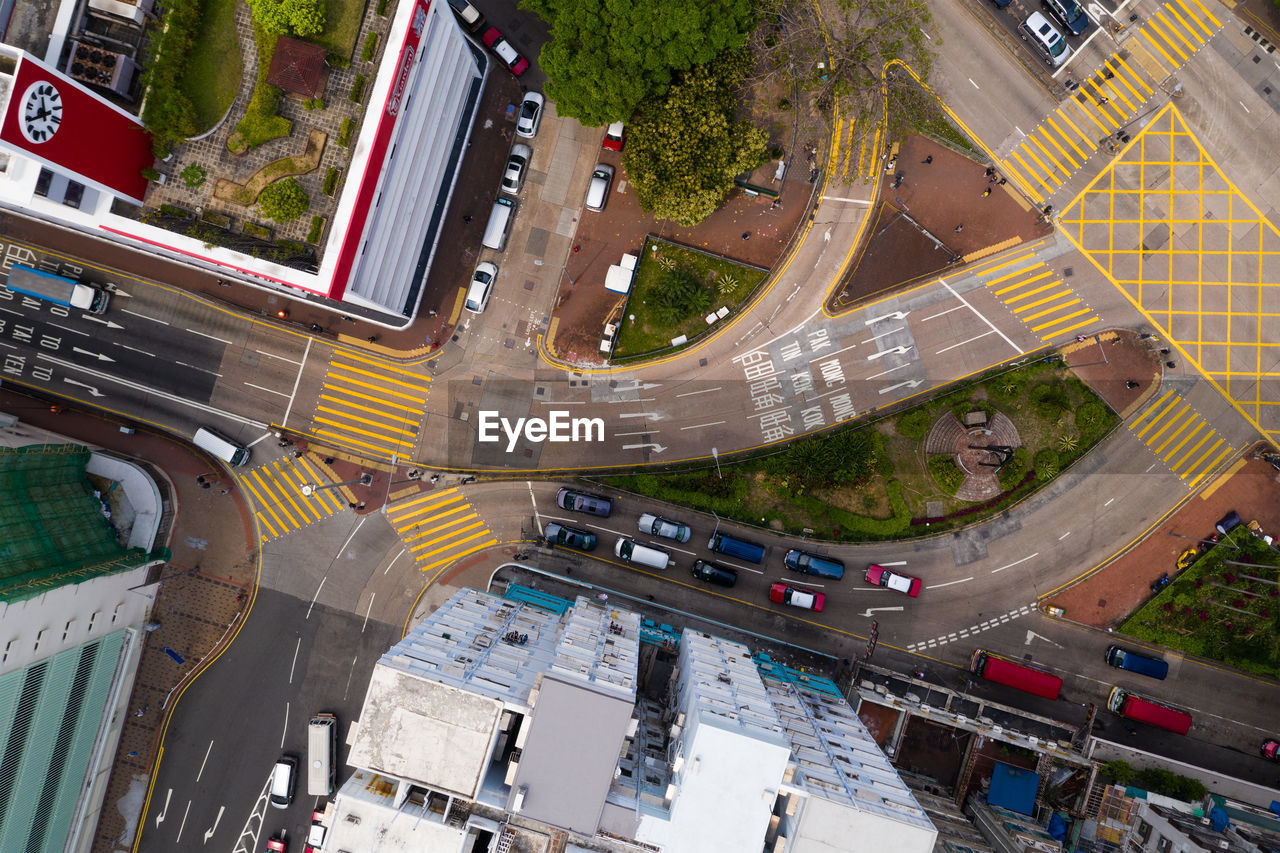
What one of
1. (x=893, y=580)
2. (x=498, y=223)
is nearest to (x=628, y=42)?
(x=498, y=223)

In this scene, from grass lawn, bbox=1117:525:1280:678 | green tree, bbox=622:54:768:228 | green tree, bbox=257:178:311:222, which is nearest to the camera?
green tree, bbox=257:178:311:222

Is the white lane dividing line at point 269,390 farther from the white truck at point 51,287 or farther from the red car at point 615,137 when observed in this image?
the red car at point 615,137

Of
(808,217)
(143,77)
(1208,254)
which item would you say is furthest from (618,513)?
(1208,254)

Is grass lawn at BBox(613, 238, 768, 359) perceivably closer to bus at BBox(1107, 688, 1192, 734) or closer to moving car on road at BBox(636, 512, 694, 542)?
moving car on road at BBox(636, 512, 694, 542)

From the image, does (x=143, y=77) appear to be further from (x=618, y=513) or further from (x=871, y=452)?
(x=871, y=452)

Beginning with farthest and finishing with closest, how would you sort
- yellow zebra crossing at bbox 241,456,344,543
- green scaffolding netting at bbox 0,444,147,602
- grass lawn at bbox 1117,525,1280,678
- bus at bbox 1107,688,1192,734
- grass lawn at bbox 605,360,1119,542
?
yellow zebra crossing at bbox 241,456,344,543 < grass lawn at bbox 605,360,1119,542 < grass lawn at bbox 1117,525,1280,678 < bus at bbox 1107,688,1192,734 < green scaffolding netting at bbox 0,444,147,602

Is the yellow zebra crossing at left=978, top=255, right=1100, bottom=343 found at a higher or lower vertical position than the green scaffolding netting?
higher

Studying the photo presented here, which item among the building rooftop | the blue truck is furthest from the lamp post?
the blue truck
